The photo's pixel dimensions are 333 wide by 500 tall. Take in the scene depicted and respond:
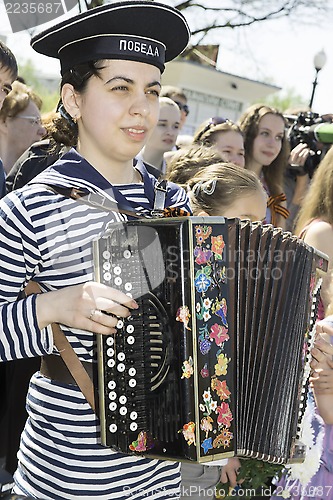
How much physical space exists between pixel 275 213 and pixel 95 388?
2.92 metres

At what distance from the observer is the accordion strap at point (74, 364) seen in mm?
1743

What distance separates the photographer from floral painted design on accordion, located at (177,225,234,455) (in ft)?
5.50

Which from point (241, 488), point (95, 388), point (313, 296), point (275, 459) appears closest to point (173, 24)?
point (313, 296)

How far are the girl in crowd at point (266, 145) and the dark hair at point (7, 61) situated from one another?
95.3 inches

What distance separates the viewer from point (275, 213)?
175 inches

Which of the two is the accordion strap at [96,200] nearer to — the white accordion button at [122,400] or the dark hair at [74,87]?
the dark hair at [74,87]

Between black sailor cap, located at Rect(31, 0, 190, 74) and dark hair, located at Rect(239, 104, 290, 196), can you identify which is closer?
black sailor cap, located at Rect(31, 0, 190, 74)

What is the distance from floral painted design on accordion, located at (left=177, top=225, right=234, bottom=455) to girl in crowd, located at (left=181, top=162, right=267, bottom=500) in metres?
0.82

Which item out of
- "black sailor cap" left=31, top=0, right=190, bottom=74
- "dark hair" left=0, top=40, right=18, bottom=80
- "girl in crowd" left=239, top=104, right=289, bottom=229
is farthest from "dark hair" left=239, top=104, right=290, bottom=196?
"black sailor cap" left=31, top=0, right=190, bottom=74

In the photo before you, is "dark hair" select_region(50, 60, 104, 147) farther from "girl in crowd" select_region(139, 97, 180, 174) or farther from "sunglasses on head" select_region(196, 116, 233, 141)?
"girl in crowd" select_region(139, 97, 180, 174)

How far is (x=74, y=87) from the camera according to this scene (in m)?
1.95

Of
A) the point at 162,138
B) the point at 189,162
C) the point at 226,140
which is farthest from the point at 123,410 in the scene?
the point at 162,138

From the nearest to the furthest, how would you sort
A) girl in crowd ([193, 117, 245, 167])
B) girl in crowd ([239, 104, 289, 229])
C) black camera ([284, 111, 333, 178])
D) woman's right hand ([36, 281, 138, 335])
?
woman's right hand ([36, 281, 138, 335])
girl in crowd ([193, 117, 245, 167])
girl in crowd ([239, 104, 289, 229])
black camera ([284, 111, 333, 178])

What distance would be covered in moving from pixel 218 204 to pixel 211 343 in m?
0.93
